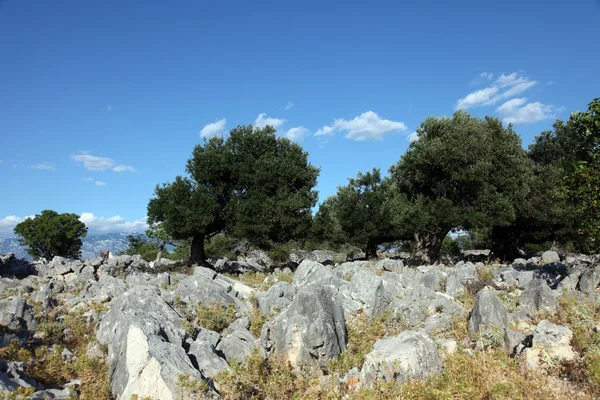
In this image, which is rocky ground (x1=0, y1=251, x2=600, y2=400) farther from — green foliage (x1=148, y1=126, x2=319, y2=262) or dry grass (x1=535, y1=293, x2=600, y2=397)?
green foliage (x1=148, y1=126, x2=319, y2=262)

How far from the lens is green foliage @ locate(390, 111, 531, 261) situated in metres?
28.4

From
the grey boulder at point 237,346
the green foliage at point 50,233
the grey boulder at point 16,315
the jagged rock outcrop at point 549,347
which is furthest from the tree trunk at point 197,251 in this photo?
the green foliage at point 50,233

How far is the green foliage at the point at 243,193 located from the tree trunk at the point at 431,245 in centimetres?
973

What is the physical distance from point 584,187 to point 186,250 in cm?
5700

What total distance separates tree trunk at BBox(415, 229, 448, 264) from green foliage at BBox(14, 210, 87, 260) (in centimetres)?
4659

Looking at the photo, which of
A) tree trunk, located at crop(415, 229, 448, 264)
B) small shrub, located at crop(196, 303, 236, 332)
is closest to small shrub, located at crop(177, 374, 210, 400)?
small shrub, located at crop(196, 303, 236, 332)

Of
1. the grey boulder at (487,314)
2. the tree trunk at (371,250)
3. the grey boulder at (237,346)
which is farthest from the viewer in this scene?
the tree trunk at (371,250)

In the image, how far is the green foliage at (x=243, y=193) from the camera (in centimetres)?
3017

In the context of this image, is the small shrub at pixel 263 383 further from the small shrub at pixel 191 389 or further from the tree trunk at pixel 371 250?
the tree trunk at pixel 371 250

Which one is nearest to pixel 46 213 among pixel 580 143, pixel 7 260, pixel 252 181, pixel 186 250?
pixel 186 250

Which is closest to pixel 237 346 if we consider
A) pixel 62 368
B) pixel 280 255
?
pixel 62 368

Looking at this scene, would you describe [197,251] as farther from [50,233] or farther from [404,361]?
[50,233]

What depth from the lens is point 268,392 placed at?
28.3 feet

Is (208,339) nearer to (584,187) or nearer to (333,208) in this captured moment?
(584,187)
